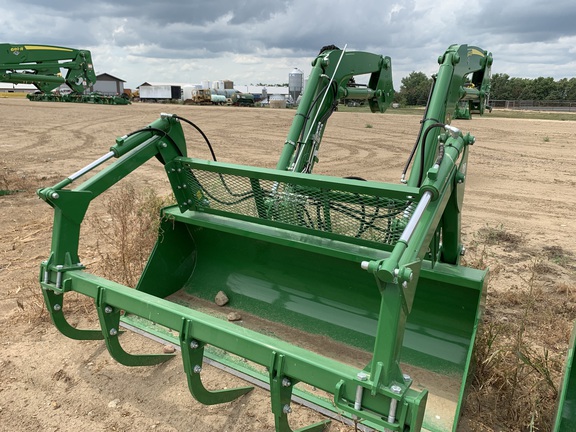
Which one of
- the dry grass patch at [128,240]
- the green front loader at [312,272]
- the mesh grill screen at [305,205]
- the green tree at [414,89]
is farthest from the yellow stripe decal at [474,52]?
the green tree at [414,89]

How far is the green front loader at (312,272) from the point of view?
6.59ft

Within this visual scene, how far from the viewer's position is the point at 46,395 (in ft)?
10.0

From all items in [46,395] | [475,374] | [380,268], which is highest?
[380,268]

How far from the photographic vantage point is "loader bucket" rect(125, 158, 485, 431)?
2.91m

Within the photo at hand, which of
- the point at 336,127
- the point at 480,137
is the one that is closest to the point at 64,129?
the point at 336,127

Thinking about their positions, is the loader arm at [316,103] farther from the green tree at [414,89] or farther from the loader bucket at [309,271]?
the green tree at [414,89]

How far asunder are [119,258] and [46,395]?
5.38 feet

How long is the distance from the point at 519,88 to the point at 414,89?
14.7 meters

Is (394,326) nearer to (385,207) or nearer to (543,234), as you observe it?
(385,207)

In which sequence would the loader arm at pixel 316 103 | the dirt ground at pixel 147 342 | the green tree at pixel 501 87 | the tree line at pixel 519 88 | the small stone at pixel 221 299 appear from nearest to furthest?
the dirt ground at pixel 147 342 < the small stone at pixel 221 299 < the loader arm at pixel 316 103 < the tree line at pixel 519 88 < the green tree at pixel 501 87

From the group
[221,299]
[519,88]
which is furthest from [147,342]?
[519,88]

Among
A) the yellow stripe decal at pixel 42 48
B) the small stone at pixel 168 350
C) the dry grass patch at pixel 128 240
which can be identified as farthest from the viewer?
A: the yellow stripe decal at pixel 42 48

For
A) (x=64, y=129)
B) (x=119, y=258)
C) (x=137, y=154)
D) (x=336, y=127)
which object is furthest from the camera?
(x=336, y=127)

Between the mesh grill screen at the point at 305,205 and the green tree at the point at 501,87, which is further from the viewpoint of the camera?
the green tree at the point at 501,87
